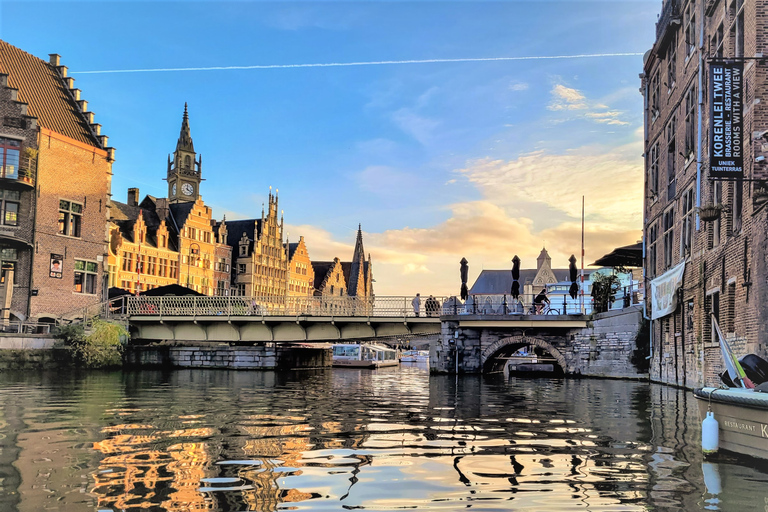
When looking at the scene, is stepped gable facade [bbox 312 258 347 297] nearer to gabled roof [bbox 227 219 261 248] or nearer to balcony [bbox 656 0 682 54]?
gabled roof [bbox 227 219 261 248]

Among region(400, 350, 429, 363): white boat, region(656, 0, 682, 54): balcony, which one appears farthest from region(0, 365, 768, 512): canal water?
region(400, 350, 429, 363): white boat

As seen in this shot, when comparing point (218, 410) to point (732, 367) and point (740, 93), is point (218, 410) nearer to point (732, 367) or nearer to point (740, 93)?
point (732, 367)

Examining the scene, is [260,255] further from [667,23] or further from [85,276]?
[667,23]

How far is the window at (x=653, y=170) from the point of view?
33.0 meters

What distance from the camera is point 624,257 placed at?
132 feet

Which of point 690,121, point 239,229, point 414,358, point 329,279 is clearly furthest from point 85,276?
point 329,279

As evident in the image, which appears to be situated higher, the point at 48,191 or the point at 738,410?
the point at 48,191

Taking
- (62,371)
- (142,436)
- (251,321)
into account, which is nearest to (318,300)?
(251,321)

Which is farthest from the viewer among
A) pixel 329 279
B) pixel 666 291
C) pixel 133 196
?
pixel 329 279

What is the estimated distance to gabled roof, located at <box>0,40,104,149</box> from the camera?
4219cm

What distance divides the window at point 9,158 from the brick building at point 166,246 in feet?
72.5

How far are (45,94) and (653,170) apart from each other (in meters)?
34.3

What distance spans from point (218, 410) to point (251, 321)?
26.2 metres

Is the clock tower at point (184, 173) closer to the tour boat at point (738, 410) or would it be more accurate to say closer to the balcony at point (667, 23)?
the balcony at point (667, 23)
